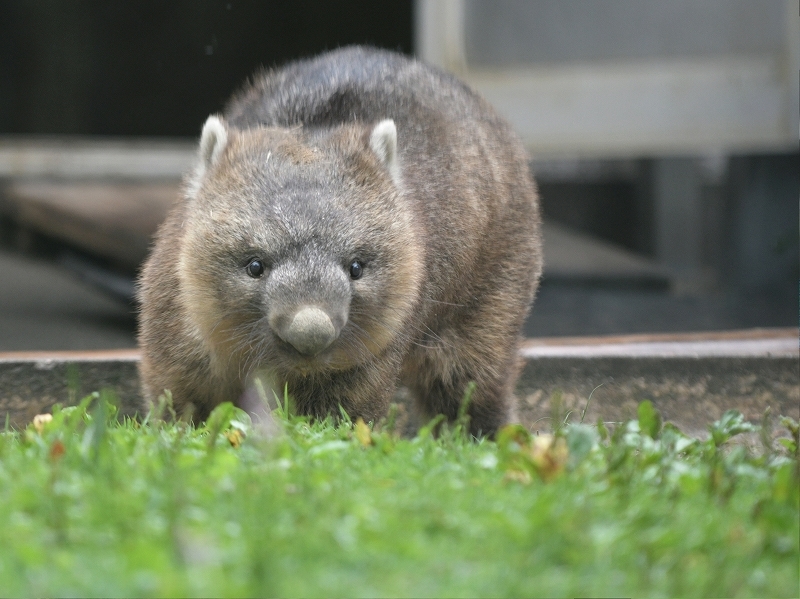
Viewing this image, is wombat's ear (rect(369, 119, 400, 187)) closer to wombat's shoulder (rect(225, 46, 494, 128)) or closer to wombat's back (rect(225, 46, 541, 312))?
wombat's back (rect(225, 46, 541, 312))

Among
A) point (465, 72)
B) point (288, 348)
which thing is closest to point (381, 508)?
point (288, 348)

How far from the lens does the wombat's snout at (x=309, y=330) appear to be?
334cm

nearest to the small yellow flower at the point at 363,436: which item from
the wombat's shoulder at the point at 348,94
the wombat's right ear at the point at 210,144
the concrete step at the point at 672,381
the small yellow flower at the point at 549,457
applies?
the small yellow flower at the point at 549,457

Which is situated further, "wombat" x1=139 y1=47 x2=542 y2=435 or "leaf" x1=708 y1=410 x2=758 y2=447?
"wombat" x1=139 y1=47 x2=542 y2=435

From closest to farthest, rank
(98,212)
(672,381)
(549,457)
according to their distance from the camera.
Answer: (549,457)
(672,381)
(98,212)

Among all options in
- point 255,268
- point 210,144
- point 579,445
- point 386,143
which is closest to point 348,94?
point 386,143

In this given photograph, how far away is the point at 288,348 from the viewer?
355 centimetres

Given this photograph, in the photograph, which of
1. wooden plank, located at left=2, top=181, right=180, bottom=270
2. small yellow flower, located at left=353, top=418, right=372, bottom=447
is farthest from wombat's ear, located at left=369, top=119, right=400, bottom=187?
wooden plank, located at left=2, top=181, right=180, bottom=270

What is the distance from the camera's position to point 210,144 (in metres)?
4.00

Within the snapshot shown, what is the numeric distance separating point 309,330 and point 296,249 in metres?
0.37

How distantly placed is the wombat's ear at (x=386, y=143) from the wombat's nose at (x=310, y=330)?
851 mm

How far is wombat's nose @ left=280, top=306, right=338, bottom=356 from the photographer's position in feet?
10.9

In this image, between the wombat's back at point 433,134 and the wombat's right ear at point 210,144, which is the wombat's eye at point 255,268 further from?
the wombat's back at point 433,134

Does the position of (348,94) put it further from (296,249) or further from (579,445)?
(579,445)
